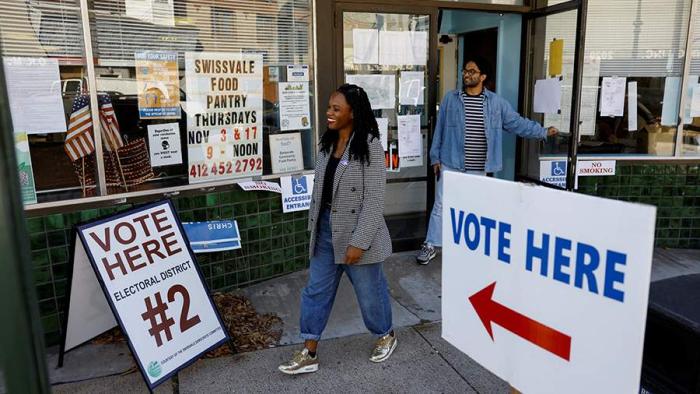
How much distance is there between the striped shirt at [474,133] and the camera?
16.6 feet

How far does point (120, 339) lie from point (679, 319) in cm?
347

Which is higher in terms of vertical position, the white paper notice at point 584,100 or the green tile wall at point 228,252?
the white paper notice at point 584,100

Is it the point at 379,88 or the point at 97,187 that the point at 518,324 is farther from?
the point at 379,88

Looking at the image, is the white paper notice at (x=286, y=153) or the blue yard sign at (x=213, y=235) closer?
the blue yard sign at (x=213, y=235)

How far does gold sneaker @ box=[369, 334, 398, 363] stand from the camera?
3594 millimetres

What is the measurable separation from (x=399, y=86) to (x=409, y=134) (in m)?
0.48

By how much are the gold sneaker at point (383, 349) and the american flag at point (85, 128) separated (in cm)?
236

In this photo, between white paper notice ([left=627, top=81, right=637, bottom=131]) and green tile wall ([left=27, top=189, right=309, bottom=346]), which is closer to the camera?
green tile wall ([left=27, top=189, right=309, bottom=346])

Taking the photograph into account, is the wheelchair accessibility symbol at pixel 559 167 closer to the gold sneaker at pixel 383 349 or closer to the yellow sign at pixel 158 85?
the gold sneaker at pixel 383 349

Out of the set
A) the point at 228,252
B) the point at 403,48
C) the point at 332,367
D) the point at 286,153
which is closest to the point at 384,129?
the point at 403,48

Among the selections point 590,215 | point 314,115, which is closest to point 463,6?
point 314,115

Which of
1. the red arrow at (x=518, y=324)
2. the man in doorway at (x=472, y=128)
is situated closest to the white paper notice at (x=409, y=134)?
the man in doorway at (x=472, y=128)

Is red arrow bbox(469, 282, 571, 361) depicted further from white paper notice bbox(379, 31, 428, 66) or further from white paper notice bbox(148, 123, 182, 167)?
white paper notice bbox(379, 31, 428, 66)

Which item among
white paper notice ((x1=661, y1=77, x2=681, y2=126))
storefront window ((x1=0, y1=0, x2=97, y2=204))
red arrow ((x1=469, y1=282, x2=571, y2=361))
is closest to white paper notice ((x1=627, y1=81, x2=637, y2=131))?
white paper notice ((x1=661, y1=77, x2=681, y2=126))
